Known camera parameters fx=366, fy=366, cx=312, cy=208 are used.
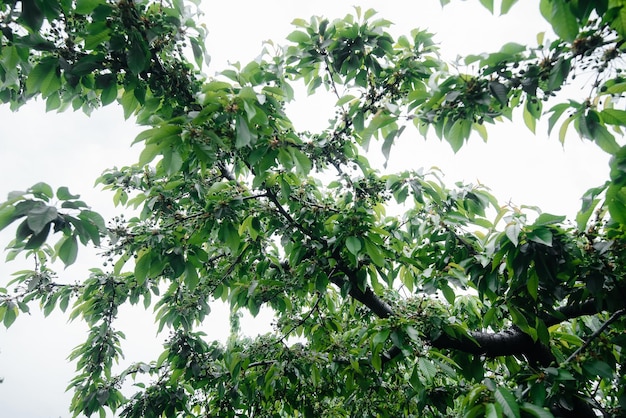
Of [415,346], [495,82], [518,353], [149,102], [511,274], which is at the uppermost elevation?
[149,102]

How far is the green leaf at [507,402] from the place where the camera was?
4.64 ft

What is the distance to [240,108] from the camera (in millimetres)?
1703

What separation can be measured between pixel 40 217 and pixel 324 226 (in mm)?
1644

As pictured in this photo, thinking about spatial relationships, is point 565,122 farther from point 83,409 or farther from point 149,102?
point 83,409

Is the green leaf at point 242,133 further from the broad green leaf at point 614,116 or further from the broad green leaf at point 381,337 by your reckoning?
the broad green leaf at point 614,116

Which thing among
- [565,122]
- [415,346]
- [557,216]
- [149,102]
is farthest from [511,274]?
[149,102]

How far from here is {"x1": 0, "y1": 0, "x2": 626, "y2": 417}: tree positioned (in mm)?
1491

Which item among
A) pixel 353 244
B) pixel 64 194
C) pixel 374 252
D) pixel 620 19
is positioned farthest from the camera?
pixel 374 252

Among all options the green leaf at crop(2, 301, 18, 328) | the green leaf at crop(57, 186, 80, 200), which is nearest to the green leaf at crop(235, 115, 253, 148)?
the green leaf at crop(57, 186, 80, 200)

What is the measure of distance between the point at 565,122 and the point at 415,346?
1.40 meters

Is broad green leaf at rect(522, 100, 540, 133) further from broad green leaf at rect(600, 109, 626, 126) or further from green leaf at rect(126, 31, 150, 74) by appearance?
green leaf at rect(126, 31, 150, 74)

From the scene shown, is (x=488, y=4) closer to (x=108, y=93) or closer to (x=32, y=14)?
(x=32, y=14)

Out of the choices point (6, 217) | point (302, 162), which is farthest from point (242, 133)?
point (6, 217)

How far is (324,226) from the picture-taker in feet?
8.42
